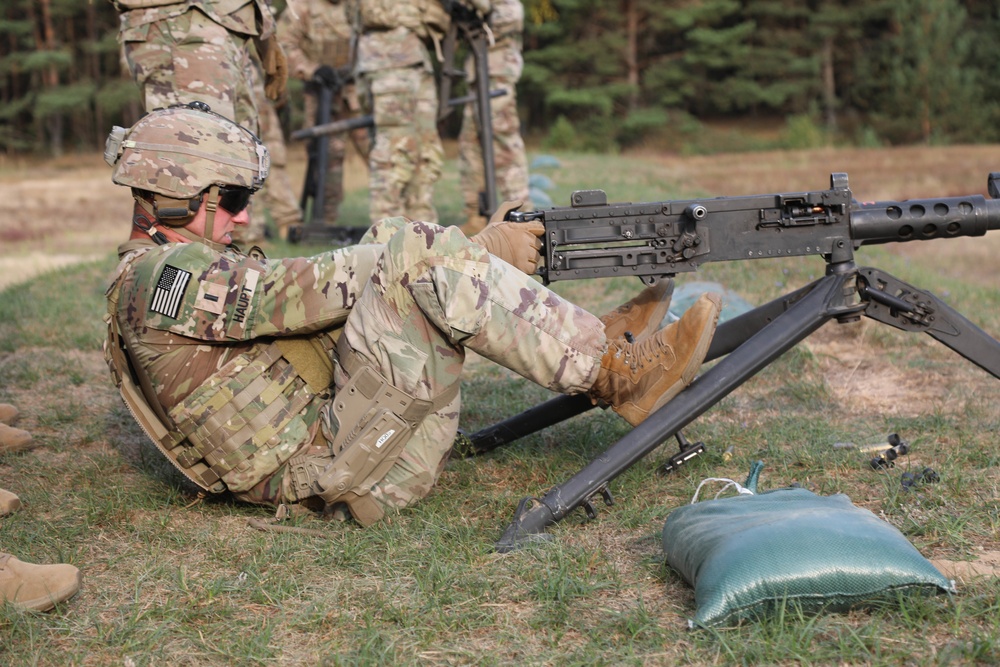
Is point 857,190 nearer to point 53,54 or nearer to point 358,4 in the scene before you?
point 358,4

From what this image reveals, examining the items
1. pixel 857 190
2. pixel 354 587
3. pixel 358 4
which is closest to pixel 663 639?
pixel 354 587

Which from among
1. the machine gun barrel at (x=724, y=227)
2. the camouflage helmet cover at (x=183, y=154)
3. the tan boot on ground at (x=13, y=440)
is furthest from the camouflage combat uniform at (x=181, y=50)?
the machine gun barrel at (x=724, y=227)

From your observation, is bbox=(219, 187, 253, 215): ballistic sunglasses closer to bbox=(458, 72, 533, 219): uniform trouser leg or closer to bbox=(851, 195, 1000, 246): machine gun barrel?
bbox=(851, 195, 1000, 246): machine gun barrel

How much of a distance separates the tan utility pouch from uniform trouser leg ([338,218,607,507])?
49 mm

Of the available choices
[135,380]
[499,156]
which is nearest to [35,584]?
[135,380]

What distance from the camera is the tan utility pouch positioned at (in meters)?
3.53

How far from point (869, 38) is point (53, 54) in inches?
1181

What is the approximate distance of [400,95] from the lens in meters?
9.36

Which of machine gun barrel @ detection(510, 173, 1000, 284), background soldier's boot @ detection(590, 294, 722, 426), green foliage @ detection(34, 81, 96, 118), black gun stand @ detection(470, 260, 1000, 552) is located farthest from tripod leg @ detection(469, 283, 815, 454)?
green foliage @ detection(34, 81, 96, 118)

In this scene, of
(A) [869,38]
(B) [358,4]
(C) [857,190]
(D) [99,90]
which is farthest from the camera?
(A) [869,38]

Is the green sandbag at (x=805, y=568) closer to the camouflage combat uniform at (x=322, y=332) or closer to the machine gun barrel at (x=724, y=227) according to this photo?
the camouflage combat uniform at (x=322, y=332)

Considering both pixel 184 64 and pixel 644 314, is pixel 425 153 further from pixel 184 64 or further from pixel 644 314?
pixel 644 314

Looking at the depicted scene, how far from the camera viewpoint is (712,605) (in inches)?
111

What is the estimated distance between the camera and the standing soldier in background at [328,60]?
11.9m
